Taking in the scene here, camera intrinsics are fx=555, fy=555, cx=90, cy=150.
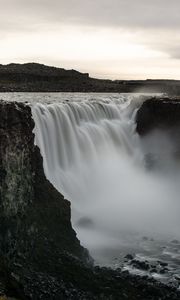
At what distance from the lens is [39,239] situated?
88.5 feet

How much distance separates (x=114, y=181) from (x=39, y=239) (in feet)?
70.8

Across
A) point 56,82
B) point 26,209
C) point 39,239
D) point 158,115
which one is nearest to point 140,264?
point 39,239

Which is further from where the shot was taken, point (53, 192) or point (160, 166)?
point (160, 166)

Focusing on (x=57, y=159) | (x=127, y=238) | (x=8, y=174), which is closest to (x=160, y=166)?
(x=57, y=159)

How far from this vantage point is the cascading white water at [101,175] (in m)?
37.9

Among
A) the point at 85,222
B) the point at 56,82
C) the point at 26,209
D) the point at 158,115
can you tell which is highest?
the point at 56,82

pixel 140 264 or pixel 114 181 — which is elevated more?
pixel 114 181

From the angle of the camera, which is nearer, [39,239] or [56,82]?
[39,239]

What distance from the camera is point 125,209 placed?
42750mm

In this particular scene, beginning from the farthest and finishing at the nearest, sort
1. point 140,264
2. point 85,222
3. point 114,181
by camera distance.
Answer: point 114,181 → point 85,222 → point 140,264

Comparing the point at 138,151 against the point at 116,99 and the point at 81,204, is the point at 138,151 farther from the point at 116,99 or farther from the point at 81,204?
the point at 81,204

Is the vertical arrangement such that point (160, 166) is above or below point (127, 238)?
above

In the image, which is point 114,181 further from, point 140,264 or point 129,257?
point 140,264

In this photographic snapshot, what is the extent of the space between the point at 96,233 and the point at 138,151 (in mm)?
20309
